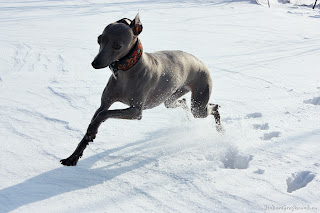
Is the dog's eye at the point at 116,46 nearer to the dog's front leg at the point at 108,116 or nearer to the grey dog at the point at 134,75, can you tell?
the grey dog at the point at 134,75

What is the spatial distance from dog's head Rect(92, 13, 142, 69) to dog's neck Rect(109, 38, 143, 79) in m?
0.08

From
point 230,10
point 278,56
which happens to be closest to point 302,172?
point 278,56

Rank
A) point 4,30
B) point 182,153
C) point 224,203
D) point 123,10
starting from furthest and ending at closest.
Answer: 1. point 123,10
2. point 4,30
3. point 182,153
4. point 224,203

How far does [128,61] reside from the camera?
3.12 meters

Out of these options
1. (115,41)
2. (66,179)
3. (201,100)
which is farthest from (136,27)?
(201,100)

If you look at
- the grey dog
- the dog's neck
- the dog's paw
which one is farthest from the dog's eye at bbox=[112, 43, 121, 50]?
the dog's paw

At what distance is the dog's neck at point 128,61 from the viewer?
3.11 metres

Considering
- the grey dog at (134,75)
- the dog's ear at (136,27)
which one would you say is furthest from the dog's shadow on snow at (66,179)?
the dog's ear at (136,27)

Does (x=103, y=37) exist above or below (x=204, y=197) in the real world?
above

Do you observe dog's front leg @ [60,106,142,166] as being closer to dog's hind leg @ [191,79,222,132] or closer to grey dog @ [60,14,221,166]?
grey dog @ [60,14,221,166]

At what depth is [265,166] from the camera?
3.28 meters

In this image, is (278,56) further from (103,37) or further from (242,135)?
(103,37)

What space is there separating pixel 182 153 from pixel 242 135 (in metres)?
0.78

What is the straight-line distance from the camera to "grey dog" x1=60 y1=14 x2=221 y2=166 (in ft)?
9.70
